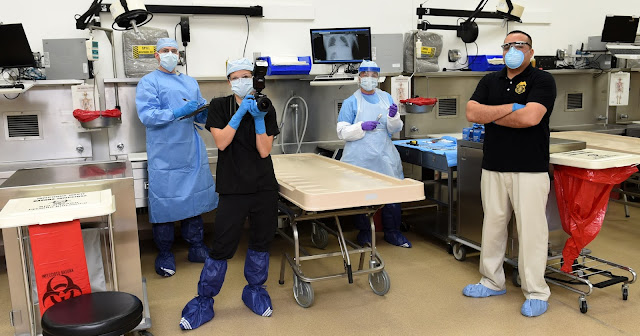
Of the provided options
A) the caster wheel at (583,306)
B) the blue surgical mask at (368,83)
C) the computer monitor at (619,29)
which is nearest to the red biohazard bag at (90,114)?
the blue surgical mask at (368,83)

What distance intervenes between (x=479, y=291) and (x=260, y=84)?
1803mm

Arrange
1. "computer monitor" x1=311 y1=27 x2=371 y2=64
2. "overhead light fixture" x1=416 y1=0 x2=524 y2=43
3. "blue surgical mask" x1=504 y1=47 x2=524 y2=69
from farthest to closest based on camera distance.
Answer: "overhead light fixture" x1=416 y1=0 x2=524 y2=43 → "computer monitor" x1=311 y1=27 x2=371 y2=64 → "blue surgical mask" x1=504 y1=47 x2=524 y2=69

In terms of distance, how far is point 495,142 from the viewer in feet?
9.91

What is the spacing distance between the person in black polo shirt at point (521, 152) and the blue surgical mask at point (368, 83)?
3.60ft

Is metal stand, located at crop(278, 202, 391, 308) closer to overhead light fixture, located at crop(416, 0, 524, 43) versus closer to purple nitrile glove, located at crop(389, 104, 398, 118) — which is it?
purple nitrile glove, located at crop(389, 104, 398, 118)

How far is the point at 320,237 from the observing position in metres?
4.38

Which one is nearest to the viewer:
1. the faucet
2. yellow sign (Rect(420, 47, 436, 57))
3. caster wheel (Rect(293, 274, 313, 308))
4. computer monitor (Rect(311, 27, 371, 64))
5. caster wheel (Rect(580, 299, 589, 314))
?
caster wheel (Rect(580, 299, 589, 314))

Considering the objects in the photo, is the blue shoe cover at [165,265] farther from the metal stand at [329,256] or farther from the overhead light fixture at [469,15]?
the overhead light fixture at [469,15]

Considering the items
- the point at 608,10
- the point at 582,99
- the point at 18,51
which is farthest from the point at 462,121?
the point at 18,51

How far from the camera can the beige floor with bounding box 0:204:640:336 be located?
Answer: 2.85m

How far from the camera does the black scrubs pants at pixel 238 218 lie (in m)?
2.80

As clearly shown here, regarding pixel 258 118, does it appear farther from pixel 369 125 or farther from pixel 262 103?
pixel 369 125

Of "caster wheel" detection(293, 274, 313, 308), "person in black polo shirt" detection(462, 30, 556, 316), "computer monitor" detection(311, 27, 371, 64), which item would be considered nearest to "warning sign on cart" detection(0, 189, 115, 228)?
"caster wheel" detection(293, 274, 313, 308)

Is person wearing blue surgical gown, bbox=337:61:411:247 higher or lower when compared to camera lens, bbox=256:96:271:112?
lower
